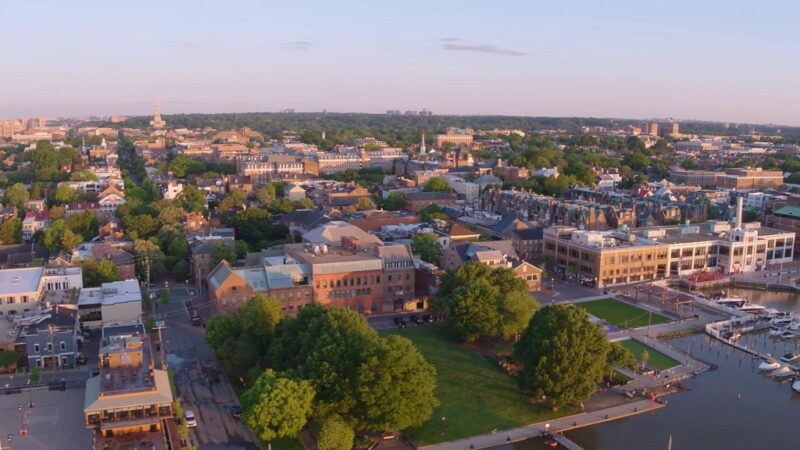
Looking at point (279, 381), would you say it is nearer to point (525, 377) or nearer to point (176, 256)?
point (525, 377)

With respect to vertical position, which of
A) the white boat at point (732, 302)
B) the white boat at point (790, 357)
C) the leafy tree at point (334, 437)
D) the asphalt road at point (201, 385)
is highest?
the leafy tree at point (334, 437)

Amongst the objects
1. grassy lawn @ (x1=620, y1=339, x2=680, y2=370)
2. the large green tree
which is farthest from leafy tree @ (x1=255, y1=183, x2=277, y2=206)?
grassy lawn @ (x1=620, y1=339, x2=680, y2=370)

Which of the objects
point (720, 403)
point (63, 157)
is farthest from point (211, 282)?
point (63, 157)

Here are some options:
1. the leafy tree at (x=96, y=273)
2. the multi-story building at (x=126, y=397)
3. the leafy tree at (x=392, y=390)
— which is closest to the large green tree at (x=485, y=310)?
the leafy tree at (x=392, y=390)

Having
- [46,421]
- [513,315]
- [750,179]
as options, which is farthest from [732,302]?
[750,179]

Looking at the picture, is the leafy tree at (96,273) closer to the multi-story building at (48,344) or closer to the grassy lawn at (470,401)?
the multi-story building at (48,344)

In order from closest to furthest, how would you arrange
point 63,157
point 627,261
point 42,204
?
1. point 627,261
2. point 42,204
3. point 63,157

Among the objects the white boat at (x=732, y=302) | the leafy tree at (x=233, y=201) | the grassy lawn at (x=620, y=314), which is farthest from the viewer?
the leafy tree at (x=233, y=201)
